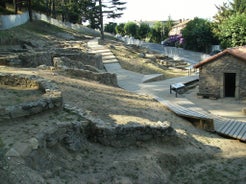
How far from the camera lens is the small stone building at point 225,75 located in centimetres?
2044

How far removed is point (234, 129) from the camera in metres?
14.3

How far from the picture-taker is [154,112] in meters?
14.3

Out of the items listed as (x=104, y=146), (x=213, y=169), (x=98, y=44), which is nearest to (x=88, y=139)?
(x=104, y=146)

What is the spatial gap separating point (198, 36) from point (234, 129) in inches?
1428

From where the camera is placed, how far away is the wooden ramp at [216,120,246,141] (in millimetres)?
13594

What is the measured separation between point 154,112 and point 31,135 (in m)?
7.26

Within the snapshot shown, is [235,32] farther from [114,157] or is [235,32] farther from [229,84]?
[114,157]

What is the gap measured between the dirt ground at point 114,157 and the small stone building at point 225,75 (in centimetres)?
799

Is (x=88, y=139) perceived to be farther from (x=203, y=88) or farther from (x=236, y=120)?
(x=203, y=88)

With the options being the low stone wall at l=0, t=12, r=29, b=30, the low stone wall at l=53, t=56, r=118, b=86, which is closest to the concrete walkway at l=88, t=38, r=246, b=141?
the low stone wall at l=53, t=56, r=118, b=86

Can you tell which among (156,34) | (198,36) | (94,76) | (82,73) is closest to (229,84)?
(94,76)

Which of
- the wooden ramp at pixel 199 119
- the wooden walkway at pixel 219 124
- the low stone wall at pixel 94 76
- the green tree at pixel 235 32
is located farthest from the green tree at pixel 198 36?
the wooden ramp at pixel 199 119

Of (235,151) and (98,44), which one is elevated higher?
(98,44)

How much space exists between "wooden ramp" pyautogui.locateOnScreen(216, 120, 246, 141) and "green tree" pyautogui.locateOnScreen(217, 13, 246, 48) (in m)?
24.5
